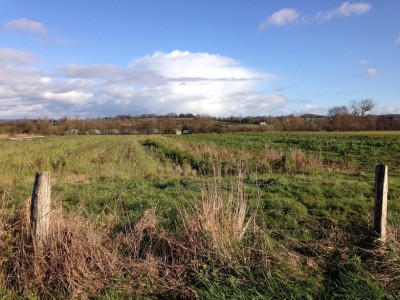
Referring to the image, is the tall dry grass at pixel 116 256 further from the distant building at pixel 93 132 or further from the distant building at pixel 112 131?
the distant building at pixel 93 132

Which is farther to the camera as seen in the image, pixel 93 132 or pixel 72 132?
pixel 93 132

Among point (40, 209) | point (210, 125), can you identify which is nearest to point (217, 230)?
point (40, 209)

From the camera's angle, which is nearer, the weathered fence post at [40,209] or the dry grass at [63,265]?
the dry grass at [63,265]

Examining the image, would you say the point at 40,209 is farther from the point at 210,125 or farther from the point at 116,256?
the point at 210,125

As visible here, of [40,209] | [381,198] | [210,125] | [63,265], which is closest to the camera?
[63,265]

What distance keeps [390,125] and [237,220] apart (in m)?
89.7

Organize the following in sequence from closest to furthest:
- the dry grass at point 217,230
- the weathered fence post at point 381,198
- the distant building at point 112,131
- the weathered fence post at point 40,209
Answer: the dry grass at point 217,230
the weathered fence post at point 40,209
the weathered fence post at point 381,198
the distant building at point 112,131

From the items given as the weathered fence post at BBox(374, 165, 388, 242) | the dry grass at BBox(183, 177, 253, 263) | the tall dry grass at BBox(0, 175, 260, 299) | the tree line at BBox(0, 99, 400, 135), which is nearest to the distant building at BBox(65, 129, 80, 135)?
the tree line at BBox(0, 99, 400, 135)

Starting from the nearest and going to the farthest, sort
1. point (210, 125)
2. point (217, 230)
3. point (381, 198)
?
point (217, 230) < point (381, 198) < point (210, 125)

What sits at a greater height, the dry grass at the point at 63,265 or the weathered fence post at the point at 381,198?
the weathered fence post at the point at 381,198

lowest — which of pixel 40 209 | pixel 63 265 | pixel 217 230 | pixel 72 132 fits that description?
pixel 63 265

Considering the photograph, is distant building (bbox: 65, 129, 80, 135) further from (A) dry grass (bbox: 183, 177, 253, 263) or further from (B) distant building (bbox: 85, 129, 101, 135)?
(A) dry grass (bbox: 183, 177, 253, 263)

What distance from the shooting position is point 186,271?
5336 mm

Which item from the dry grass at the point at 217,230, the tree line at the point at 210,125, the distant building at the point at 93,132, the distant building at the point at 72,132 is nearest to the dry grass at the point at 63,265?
the dry grass at the point at 217,230
